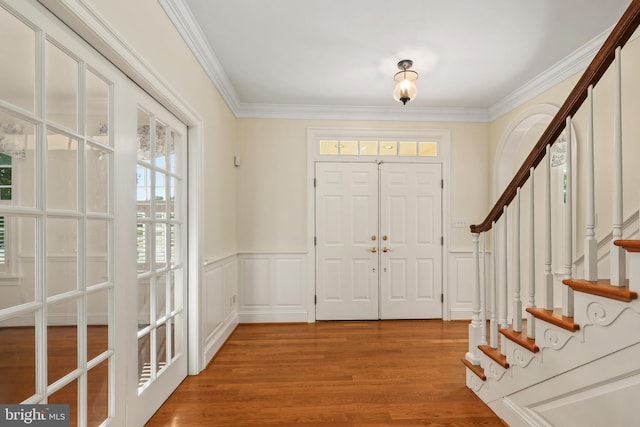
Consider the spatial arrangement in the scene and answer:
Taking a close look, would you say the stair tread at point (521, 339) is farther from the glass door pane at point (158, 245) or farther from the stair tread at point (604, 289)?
the glass door pane at point (158, 245)

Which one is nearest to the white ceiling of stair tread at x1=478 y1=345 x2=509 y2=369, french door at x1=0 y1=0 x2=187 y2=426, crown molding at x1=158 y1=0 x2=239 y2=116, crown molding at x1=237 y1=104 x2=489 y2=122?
crown molding at x1=158 y1=0 x2=239 y2=116

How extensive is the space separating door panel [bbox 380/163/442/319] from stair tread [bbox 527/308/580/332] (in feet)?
7.25

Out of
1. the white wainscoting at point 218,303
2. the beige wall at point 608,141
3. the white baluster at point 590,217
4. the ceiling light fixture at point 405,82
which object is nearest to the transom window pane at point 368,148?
the ceiling light fixture at point 405,82

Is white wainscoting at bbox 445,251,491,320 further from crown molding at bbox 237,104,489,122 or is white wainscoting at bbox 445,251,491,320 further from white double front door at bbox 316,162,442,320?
crown molding at bbox 237,104,489,122

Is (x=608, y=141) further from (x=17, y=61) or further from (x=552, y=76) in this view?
(x=17, y=61)

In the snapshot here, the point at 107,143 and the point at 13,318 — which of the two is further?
the point at 107,143

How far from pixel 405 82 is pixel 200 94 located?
68.4 inches

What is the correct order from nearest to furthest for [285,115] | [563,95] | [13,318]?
[13,318]
[563,95]
[285,115]

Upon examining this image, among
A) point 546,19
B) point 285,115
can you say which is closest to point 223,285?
point 285,115

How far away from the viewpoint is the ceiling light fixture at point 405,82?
2744 millimetres

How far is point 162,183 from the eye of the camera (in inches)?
82.3

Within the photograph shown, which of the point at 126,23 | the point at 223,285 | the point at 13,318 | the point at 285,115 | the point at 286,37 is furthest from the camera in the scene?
the point at 285,115

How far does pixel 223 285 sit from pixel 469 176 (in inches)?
126

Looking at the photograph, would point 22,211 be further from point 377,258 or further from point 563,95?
point 563,95
